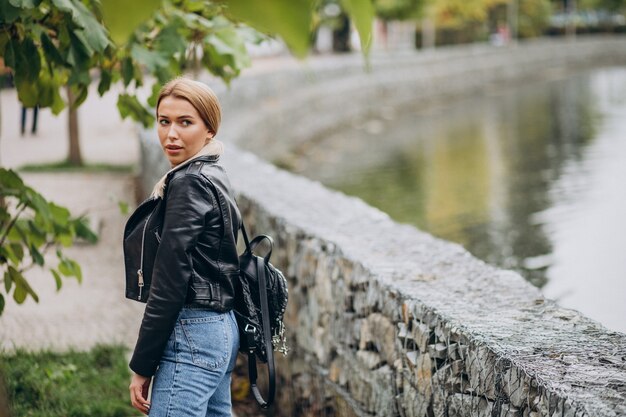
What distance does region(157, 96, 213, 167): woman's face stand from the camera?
3158 millimetres

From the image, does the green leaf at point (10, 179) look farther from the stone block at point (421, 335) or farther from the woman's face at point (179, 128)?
the stone block at point (421, 335)

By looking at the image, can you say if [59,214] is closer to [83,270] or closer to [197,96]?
[197,96]

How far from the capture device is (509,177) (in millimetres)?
18109

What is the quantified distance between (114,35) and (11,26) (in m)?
3.07

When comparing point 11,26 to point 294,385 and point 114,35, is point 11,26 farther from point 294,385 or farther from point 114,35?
point 114,35

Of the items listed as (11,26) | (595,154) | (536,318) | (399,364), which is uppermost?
(11,26)

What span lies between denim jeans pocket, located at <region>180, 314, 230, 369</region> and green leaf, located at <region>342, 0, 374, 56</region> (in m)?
2.01

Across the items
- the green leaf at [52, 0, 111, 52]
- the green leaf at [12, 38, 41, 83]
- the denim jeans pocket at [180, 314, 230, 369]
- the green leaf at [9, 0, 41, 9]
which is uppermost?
the green leaf at [9, 0, 41, 9]

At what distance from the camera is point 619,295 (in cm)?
953

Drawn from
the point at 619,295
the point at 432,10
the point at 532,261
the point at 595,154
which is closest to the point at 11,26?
the point at 619,295

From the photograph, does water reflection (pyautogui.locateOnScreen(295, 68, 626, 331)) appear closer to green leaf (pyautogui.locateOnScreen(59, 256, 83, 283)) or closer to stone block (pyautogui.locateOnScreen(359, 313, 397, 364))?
stone block (pyautogui.locateOnScreen(359, 313, 397, 364))

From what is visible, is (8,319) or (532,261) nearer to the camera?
(8,319)

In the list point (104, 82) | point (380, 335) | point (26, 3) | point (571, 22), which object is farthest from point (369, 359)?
point (571, 22)

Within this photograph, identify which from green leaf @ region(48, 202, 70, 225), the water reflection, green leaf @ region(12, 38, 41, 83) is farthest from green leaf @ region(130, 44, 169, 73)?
the water reflection
